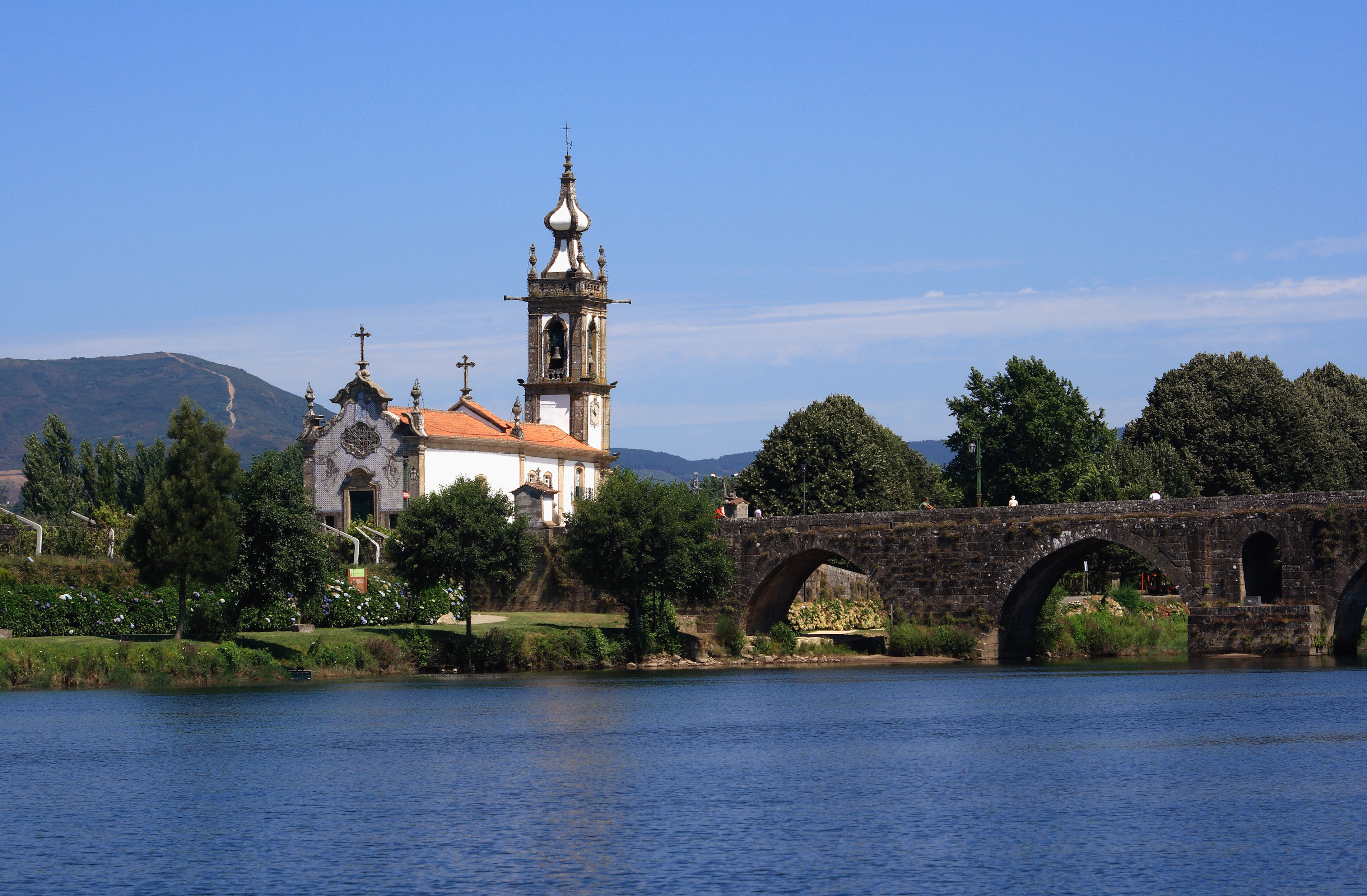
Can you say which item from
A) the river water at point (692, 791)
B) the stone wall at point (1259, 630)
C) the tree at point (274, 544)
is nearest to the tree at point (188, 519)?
the tree at point (274, 544)

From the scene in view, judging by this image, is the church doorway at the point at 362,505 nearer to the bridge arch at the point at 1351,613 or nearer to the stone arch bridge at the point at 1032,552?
the stone arch bridge at the point at 1032,552

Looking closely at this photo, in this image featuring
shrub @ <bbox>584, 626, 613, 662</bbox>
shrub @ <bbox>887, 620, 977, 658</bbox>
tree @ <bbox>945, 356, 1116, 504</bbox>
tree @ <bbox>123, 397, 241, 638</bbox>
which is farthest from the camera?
tree @ <bbox>945, 356, 1116, 504</bbox>

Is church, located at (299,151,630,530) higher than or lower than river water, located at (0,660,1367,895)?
higher

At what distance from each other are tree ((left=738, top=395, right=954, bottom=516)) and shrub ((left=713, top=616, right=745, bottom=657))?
23.8 meters

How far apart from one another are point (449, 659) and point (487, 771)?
2683cm

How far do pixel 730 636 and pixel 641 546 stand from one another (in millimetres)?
7172

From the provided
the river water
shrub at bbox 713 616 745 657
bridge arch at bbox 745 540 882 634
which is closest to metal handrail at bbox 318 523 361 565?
shrub at bbox 713 616 745 657

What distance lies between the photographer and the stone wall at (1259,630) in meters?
57.5

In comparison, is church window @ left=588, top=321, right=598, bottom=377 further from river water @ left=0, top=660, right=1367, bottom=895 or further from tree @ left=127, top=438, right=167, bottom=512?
river water @ left=0, top=660, right=1367, bottom=895

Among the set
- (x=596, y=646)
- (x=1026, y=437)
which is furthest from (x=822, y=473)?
(x=596, y=646)

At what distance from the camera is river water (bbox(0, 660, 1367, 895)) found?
2383cm

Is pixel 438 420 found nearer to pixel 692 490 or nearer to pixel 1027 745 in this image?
pixel 692 490

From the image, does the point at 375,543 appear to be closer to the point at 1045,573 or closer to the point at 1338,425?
the point at 1045,573

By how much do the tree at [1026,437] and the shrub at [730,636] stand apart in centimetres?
2437
